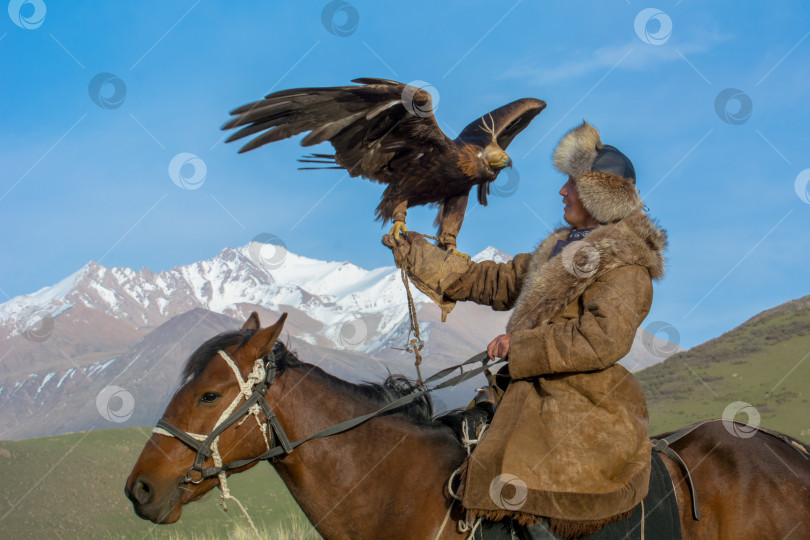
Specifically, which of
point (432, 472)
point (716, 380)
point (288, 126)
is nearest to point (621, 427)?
point (432, 472)

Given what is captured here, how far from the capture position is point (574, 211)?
354 centimetres

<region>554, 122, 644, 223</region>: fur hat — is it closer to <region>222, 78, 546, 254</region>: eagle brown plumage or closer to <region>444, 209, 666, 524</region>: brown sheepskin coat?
<region>444, 209, 666, 524</region>: brown sheepskin coat

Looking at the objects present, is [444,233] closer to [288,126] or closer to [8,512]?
[288,126]

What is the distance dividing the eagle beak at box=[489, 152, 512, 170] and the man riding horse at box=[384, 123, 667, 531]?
4.21 metres

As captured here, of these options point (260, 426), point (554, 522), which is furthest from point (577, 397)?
point (260, 426)

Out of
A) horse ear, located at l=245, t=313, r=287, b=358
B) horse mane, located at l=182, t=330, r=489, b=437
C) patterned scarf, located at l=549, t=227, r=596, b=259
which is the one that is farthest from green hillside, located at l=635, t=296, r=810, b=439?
horse ear, located at l=245, t=313, r=287, b=358

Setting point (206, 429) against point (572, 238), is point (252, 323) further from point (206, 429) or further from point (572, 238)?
point (572, 238)

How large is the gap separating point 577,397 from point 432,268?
1317 mm

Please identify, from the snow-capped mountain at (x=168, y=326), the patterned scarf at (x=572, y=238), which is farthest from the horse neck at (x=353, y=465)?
the snow-capped mountain at (x=168, y=326)

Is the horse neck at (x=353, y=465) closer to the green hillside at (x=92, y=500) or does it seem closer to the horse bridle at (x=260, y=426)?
the horse bridle at (x=260, y=426)

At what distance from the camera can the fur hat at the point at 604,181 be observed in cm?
325

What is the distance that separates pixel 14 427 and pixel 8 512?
11401 cm

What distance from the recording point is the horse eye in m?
2.94

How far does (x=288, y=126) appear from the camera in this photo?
533 cm
